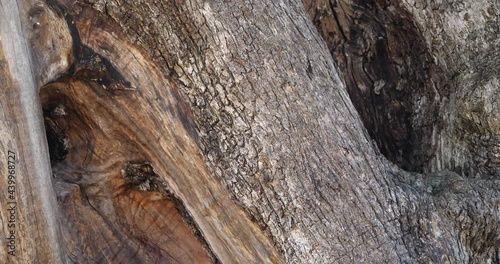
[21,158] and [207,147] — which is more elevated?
[207,147]

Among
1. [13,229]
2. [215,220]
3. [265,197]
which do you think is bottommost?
[13,229]

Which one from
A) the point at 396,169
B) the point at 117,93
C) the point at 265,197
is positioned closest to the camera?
the point at 265,197

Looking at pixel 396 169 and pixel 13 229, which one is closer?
pixel 13 229

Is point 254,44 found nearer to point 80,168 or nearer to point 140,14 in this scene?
point 140,14

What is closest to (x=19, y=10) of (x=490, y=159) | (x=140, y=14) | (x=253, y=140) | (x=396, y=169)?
(x=140, y=14)

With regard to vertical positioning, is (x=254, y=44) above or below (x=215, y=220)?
above

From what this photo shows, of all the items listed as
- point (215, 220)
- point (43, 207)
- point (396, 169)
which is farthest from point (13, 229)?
point (396, 169)

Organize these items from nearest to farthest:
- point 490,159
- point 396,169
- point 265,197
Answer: point 265,197 < point 396,169 < point 490,159
